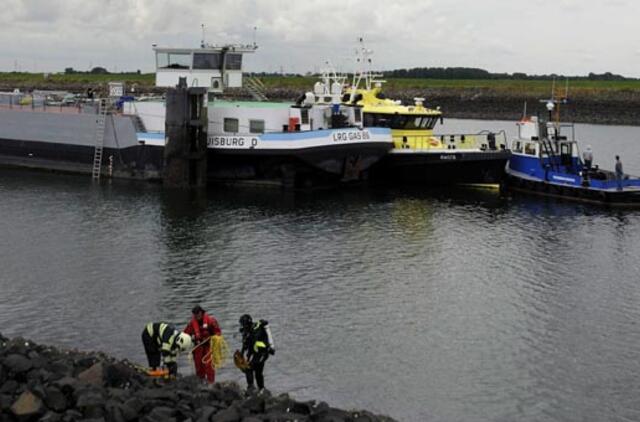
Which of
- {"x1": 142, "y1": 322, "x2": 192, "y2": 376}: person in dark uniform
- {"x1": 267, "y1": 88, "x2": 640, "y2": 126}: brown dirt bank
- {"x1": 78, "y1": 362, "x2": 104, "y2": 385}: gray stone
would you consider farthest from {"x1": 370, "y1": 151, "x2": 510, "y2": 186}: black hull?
{"x1": 267, "y1": 88, "x2": 640, "y2": 126}: brown dirt bank

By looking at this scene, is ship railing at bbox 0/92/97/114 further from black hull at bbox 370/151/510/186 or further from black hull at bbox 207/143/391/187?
black hull at bbox 370/151/510/186

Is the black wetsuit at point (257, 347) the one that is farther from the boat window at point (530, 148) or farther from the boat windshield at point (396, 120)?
the boat windshield at point (396, 120)

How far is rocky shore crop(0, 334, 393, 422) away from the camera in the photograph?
11484 millimetres

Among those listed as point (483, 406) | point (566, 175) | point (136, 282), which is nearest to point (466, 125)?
point (566, 175)

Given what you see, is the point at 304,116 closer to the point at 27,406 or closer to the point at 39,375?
the point at 39,375

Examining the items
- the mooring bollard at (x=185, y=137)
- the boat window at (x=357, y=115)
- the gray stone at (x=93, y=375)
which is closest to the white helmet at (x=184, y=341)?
the gray stone at (x=93, y=375)

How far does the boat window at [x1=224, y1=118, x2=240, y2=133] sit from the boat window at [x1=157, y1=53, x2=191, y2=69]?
416 cm

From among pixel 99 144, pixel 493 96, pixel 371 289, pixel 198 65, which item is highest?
pixel 198 65

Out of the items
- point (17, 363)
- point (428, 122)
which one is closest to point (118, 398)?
point (17, 363)

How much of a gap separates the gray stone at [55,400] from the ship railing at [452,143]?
100ft

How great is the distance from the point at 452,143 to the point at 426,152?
4.25 feet

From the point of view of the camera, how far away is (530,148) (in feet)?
130

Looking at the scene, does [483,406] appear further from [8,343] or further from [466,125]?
[466,125]

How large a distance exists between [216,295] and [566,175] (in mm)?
21705
